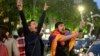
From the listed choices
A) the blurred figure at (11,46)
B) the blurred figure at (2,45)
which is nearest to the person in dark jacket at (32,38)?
the blurred figure at (11,46)

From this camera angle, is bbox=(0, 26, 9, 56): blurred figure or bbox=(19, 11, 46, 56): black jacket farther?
bbox=(19, 11, 46, 56): black jacket

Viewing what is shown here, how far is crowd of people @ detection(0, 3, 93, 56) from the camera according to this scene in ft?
31.5

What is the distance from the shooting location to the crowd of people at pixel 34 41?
31.5 ft

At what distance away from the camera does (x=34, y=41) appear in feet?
33.6

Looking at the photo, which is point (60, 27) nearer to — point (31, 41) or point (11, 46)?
point (31, 41)

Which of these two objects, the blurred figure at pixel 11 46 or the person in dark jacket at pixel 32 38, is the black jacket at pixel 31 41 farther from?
the blurred figure at pixel 11 46

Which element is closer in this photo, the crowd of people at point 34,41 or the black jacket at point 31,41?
the crowd of people at point 34,41

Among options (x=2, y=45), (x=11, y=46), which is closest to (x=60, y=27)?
(x=11, y=46)

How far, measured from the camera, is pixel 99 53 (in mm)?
10836

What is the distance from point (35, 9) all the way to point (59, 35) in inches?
2278

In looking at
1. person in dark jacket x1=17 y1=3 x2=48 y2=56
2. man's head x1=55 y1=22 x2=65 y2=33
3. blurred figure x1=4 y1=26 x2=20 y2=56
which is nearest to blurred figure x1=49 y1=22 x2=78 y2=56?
man's head x1=55 y1=22 x2=65 y2=33

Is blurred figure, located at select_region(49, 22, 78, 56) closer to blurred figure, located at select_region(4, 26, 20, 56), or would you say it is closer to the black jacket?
the black jacket

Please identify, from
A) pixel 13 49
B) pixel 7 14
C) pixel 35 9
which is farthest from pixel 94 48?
pixel 35 9

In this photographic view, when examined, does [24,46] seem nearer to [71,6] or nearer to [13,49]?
[13,49]
